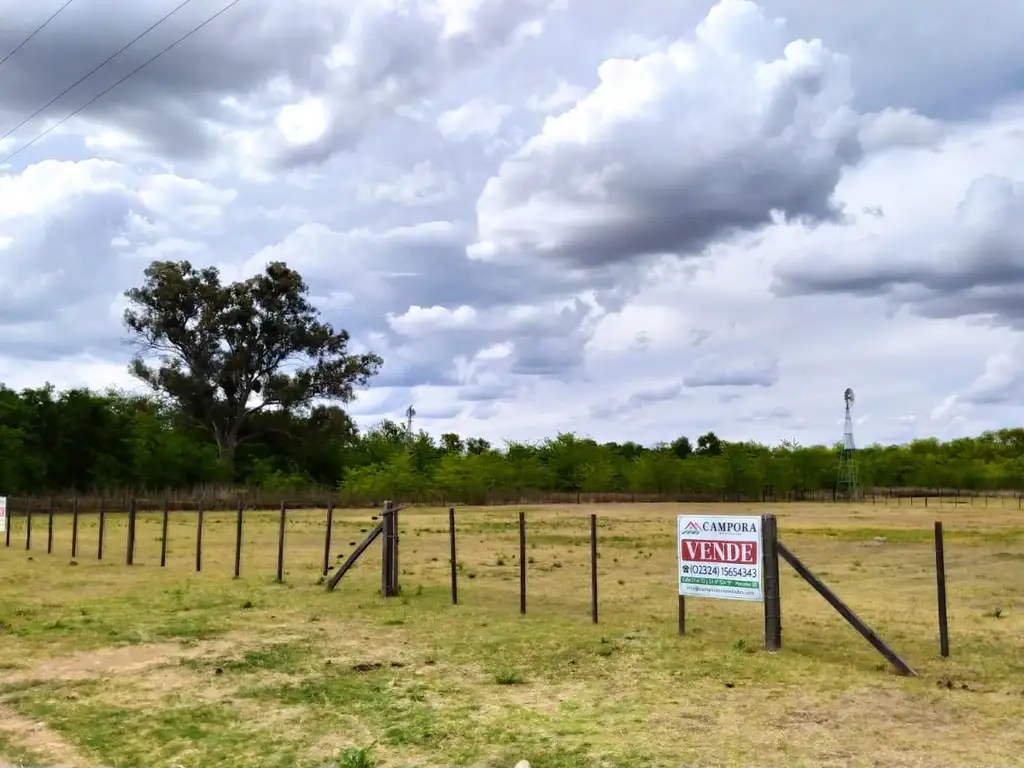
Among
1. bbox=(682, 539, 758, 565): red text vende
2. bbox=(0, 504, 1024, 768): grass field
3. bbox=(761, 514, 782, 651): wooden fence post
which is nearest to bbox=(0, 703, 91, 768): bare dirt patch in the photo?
bbox=(0, 504, 1024, 768): grass field

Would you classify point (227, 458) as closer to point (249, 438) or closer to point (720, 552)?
point (249, 438)

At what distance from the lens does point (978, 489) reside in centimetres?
12381

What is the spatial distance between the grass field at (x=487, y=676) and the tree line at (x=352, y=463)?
123 feet

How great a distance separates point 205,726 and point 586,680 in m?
3.73

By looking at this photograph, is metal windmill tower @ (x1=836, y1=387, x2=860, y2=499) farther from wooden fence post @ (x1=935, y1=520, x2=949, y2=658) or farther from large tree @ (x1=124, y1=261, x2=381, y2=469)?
wooden fence post @ (x1=935, y1=520, x2=949, y2=658)

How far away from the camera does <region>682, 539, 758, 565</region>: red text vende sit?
1143cm

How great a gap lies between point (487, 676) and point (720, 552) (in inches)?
133

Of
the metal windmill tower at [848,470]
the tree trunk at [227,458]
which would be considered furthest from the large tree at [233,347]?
the metal windmill tower at [848,470]

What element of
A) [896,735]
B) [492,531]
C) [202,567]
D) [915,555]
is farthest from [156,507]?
[896,735]

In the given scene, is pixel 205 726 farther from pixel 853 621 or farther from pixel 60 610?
pixel 60 610

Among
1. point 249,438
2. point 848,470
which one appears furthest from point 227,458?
point 848,470

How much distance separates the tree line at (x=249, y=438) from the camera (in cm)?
6350

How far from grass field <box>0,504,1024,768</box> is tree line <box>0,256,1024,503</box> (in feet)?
153

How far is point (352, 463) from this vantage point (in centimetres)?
9638
